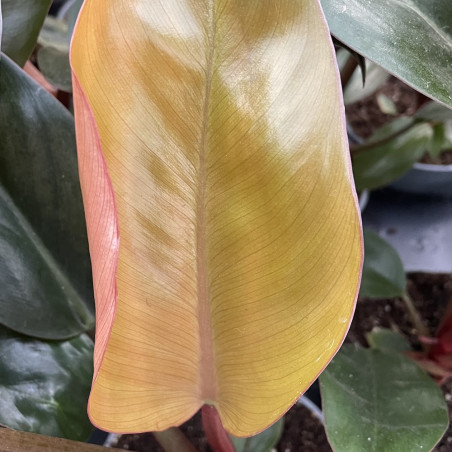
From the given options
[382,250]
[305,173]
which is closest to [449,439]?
[382,250]

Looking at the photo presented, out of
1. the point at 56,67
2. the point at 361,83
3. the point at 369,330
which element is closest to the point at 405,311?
the point at 369,330

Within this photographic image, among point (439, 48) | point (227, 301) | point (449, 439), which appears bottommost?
point (449, 439)

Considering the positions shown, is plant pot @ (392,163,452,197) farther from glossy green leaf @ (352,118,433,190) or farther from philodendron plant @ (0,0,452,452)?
philodendron plant @ (0,0,452,452)

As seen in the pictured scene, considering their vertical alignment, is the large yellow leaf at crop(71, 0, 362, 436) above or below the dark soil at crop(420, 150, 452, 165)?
above

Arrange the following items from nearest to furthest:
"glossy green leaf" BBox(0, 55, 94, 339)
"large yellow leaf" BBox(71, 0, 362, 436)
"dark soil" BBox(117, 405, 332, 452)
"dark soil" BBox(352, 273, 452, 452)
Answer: "large yellow leaf" BBox(71, 0, 362, 436) → "glossy green leaf" BBox(0, 55, 94, 339) → "dark soil" BBox(117, 405, 332, 452) → "dark soil" BBox(352, 273, 452, 452)

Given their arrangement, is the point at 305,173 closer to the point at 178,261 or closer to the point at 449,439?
the point at 178,261

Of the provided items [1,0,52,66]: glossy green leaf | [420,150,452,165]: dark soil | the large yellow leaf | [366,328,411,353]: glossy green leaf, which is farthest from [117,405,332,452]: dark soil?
[420,150,452,165]: dark soil
